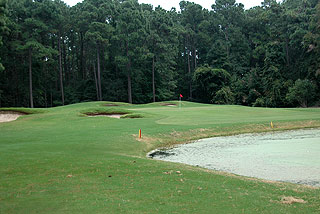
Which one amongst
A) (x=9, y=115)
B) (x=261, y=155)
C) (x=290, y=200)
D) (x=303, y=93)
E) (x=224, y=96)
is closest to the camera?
(x=290, y=200)

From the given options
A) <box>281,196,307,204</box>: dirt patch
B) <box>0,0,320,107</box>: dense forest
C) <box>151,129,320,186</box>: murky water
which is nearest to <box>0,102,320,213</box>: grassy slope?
<box>281,196,307,204</box>: dirt patch

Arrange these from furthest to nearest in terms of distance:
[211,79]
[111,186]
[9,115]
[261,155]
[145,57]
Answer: [211,79]
[145,57]
[9,115]
[261,155]
[111,186]

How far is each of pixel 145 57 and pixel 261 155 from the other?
47.8m

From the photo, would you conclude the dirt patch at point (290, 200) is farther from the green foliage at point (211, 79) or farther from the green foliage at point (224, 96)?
the green foliage at point (211, 79)

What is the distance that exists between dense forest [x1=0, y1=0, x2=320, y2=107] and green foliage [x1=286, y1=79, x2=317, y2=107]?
0.16 meters

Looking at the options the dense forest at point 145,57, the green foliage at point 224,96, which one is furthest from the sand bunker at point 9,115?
the green foliage at point 224,96

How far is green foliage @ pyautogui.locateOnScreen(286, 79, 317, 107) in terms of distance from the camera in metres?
53.9

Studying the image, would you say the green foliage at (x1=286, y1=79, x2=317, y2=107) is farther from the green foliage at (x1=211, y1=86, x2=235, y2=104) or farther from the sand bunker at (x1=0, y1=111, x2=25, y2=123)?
the sand bunker at (x1=0, y1=111, x2=25, y2=123)

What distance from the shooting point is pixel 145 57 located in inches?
2435

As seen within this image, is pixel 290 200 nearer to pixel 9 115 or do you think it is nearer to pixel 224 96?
pixel 9 115

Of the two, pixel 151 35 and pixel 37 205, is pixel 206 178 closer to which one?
pixel 37 205

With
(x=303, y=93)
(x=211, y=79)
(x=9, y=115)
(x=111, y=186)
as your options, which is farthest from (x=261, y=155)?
(x=211, y=79)

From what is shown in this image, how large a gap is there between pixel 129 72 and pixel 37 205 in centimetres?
5615

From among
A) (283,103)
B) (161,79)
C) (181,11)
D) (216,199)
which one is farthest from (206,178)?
(181,11)
